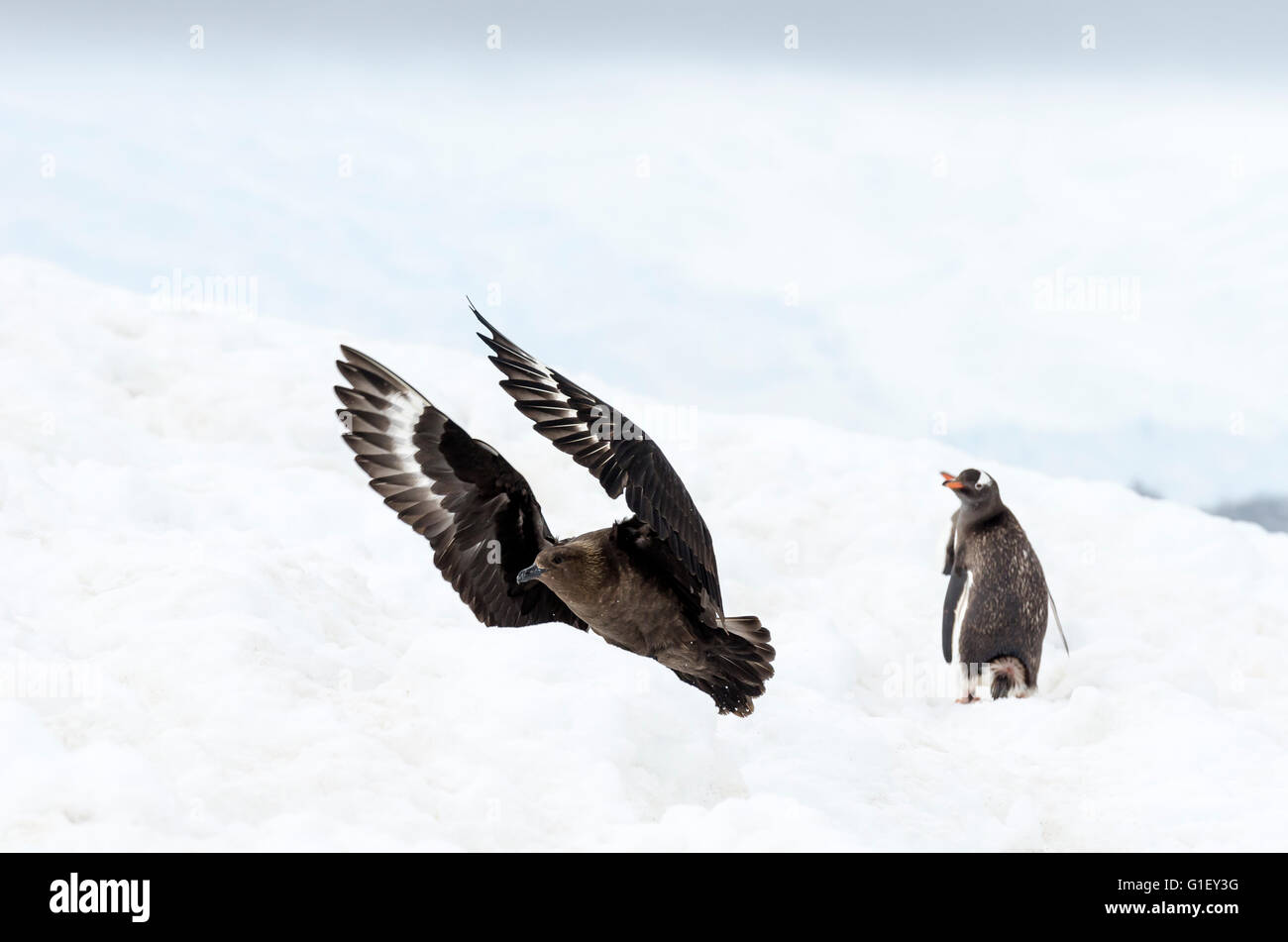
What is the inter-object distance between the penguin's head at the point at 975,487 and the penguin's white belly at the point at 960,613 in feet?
1.34

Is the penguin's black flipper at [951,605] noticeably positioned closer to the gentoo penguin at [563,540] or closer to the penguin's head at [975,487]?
the penguin's head at [975,487]

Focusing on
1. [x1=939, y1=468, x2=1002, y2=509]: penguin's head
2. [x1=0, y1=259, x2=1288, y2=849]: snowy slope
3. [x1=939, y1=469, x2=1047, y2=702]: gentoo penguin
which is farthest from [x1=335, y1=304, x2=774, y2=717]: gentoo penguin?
[x1=939, y1=468, x2=1002, y2=509]: penguin's head

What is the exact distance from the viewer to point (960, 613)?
23.3 ft

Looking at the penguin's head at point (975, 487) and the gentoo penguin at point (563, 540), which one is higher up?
the gentoo penguin at point (563, 540)

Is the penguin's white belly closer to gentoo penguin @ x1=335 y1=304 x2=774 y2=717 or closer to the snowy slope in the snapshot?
the snowy slope

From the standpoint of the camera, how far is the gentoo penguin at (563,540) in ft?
13.8

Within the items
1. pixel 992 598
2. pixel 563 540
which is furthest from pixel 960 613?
pixel 563 540

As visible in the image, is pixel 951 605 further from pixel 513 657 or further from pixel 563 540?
pixel 513 657

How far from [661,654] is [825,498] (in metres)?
4.83

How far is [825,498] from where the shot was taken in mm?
9352

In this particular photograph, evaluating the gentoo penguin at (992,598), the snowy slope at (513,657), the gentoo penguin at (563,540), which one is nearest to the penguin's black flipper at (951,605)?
the gentoo penguin at (992,598)
